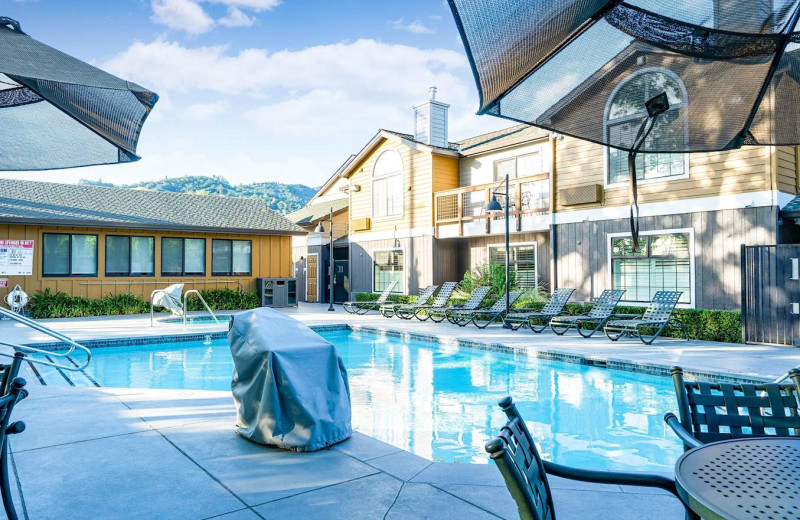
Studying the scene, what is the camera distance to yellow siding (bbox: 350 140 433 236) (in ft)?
53.8

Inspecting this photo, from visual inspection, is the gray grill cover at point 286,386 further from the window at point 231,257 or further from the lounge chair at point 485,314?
the window at point 231,257

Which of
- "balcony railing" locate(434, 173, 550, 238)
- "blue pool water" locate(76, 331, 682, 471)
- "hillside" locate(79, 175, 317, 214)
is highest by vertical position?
"hillside" locate(79, 175, 317, 214)

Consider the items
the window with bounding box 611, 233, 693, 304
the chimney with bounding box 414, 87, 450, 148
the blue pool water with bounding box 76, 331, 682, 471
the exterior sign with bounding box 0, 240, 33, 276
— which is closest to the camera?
the blue pool water with bounding box 76, 331, 682, 471

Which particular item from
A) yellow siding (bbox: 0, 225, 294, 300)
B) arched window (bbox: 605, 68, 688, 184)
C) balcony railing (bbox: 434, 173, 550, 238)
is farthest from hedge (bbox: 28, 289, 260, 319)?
arched window (bbox: 605, 68, 688, 184)

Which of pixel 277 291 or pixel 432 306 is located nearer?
pixel 432 306

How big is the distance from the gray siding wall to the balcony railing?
192cm

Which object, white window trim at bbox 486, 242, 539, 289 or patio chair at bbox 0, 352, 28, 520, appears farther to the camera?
white window trim at bbox 486, 242, 539, 289

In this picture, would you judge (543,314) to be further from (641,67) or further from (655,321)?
(641,67)

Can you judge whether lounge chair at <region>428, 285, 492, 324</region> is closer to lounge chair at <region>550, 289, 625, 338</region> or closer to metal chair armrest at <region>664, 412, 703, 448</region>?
lounge chair at <region>550, 289, 625, 338</region>

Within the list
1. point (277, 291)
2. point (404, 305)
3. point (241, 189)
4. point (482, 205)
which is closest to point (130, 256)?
point (277, 291)

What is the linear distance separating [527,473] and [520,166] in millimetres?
14453

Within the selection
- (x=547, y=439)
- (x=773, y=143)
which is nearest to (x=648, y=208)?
(x=547, y=439)

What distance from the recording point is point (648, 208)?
11227mm

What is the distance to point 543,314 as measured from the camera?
11.3m
